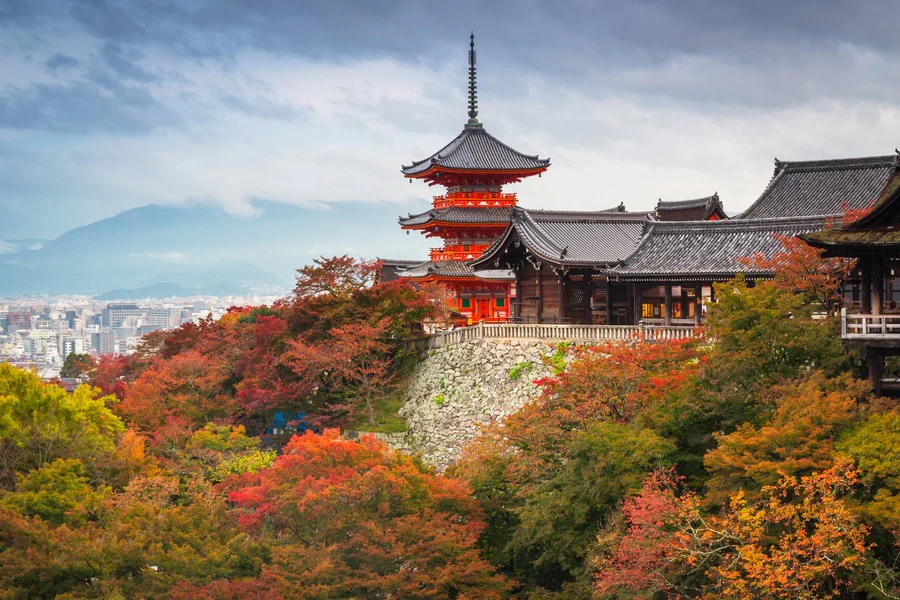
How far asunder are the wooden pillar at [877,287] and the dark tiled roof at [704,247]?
977 centimetres

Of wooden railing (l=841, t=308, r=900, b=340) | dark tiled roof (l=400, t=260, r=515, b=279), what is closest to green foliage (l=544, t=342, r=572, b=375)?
dark tiled roof (l=400, t=260, r=515, b=279)

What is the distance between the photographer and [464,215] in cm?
5066

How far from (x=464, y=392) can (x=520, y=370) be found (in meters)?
2.37

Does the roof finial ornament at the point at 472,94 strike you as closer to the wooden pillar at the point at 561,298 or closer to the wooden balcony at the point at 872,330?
the wooden pillar at the point at 561,298

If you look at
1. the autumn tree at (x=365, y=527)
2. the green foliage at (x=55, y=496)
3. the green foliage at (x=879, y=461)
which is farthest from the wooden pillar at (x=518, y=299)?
the green foliage at (x=879, y=461)

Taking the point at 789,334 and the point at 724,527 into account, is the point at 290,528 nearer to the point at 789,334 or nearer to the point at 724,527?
the point at 724,527

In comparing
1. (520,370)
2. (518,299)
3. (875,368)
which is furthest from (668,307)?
(875,368)

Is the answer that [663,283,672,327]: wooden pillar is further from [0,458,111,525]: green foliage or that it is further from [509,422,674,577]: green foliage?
[0,458,111,525]: green foliage

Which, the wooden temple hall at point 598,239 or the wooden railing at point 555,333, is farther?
the wooden temple hall at point 598,239

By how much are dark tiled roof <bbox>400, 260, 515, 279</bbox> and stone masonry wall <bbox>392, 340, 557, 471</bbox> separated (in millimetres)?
7671

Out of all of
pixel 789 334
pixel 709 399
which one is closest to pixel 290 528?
pixel 709 399

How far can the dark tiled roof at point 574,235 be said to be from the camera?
40094mm

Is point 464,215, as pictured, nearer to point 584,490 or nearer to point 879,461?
point 584,490

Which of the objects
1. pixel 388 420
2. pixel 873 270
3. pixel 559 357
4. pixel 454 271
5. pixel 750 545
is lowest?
pixel 750 545
